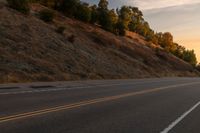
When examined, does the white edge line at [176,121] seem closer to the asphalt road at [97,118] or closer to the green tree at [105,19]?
the asphalt road at [97,118]

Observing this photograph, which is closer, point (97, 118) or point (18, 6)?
point (97, 118)

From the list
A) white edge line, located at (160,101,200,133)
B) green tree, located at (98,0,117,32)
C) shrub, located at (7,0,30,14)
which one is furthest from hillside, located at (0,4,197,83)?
green tree, located at (98,0,117,32)

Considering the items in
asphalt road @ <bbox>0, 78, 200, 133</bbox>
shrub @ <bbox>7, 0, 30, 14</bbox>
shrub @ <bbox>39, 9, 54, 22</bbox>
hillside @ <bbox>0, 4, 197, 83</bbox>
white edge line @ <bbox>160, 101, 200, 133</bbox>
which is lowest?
hillside @ <bbox>0, 4, 197, 83</bbox>

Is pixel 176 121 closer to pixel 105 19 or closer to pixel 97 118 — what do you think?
pixel 97 118

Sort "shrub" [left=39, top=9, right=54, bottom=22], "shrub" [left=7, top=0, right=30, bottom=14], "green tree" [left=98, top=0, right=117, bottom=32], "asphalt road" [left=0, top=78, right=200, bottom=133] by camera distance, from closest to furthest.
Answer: "asphalt road" [left=0, top=78, right=200, bottom=133]
"shrub" [left=7, top=0, right=30, bottom=14]
"shrub" [left=39, top=9, right=54, bottom=22]
"green tree" [left=98, top=0, right=117, bottom=32]

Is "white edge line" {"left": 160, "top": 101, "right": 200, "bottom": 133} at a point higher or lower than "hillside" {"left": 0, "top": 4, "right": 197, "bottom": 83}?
higher

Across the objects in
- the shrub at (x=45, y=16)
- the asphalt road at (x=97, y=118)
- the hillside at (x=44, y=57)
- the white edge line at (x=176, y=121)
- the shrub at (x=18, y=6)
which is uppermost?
the white edge line at (x=176, y=121)

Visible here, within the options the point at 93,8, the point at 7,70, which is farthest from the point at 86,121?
the point at 93,8

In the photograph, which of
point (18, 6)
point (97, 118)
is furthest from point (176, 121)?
point (18, 6)

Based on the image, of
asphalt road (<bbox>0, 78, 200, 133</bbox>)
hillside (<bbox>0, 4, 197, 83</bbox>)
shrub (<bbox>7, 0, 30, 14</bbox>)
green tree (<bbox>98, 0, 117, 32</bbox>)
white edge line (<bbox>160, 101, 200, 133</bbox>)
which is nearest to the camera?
asphalt road (<bbox>0, 78, 200, 133</bbox>)

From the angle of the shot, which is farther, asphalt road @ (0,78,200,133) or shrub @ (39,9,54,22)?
shrub @ (39,9,54,22)

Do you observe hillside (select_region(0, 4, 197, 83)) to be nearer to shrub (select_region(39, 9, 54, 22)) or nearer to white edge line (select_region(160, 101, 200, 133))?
shrub (select_region(39, 9, 54, 22))

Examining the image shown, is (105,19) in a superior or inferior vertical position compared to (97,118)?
inferior

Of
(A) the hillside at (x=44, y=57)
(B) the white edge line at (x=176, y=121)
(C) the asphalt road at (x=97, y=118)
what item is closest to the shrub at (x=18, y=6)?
(A) the hillside at (x=44, y=57)
